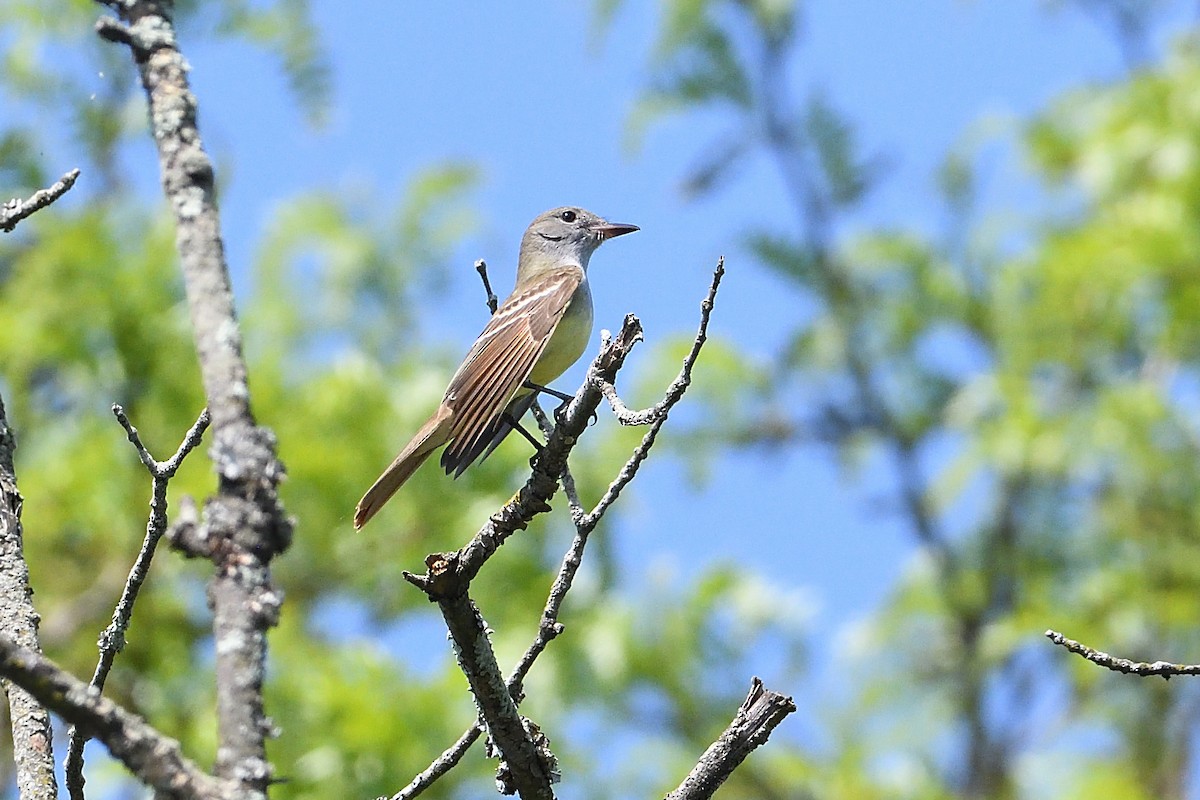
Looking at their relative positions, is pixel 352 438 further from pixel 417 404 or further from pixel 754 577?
pixel 754 577

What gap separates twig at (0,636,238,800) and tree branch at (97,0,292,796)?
102 millimetres

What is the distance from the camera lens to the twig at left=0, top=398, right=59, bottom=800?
263 centimetres

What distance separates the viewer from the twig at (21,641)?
8.62ft

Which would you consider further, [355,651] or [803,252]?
[803,252]

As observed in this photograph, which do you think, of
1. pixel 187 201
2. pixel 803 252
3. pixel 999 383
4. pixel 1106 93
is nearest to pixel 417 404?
pixel 803 252

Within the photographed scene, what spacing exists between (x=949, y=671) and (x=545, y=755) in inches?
385

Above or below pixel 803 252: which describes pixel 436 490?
below

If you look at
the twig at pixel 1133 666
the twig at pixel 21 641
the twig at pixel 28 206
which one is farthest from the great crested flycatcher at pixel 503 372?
the twig at pixel 1133 666

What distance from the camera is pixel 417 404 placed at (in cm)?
1123

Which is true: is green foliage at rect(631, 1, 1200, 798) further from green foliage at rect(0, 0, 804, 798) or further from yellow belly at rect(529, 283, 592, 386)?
yellow belly at rect(529, 283, 592, 386)

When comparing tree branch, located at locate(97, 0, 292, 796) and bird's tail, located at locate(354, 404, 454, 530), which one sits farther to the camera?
bird's tail, located at locate(354, 404, 454, 530)

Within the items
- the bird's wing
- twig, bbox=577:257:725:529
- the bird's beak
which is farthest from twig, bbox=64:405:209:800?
the bird's beak

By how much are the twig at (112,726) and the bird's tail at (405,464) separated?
267cm

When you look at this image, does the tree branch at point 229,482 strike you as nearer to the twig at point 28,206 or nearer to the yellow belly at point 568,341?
the twig at point 28,206
